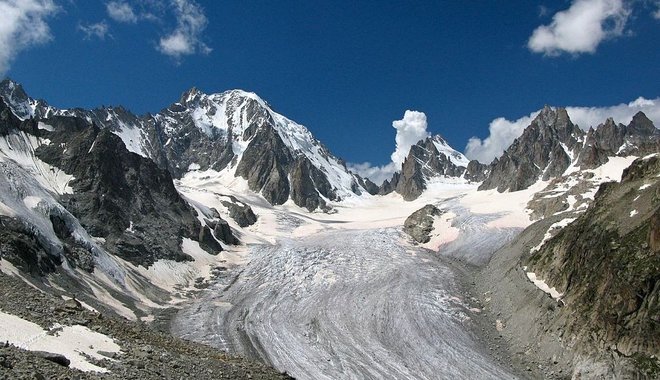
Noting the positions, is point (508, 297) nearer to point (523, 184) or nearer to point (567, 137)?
point (523, 184)

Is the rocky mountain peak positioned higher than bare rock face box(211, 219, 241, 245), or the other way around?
the rocky mountain peak

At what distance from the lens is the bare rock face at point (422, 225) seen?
91125 mm

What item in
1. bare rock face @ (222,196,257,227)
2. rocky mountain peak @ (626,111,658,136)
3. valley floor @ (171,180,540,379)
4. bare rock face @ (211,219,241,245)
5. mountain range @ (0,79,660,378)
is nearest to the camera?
mountain range @ (0,79,660,378)

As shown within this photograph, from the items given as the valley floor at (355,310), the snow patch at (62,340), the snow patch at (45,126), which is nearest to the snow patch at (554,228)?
the valley floor at (355,310)

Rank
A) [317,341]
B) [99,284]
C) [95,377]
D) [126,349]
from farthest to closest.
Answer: [99,284], [317,341], [126,349], [95,377]

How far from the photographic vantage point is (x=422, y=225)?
94.6 m

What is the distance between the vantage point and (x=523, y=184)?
140000 millimetres

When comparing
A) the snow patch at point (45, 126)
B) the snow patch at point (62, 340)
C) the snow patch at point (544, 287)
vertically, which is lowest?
the snow patch at point (62, 340)

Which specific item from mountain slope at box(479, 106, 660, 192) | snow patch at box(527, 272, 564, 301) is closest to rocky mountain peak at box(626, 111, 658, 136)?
mountain slope at box(479, 106, 660, 192)

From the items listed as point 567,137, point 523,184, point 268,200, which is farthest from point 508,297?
point 567,137

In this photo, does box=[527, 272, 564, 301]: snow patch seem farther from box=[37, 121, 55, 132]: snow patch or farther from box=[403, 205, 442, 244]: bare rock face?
box=[37, 121, 55, 132]: snow patch

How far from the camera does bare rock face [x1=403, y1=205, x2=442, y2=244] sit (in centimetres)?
9112

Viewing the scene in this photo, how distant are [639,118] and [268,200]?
452ft

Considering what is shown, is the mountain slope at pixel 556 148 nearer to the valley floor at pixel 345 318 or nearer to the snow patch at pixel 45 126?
the valley floor at pixel 345 318
